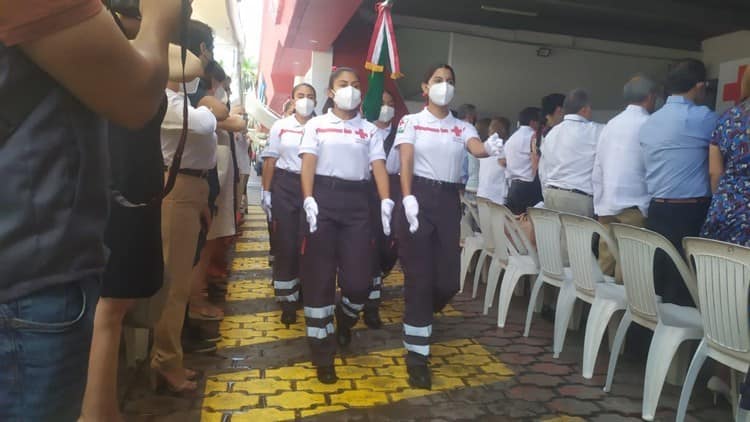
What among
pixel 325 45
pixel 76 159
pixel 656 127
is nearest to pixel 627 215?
pixel 656 127

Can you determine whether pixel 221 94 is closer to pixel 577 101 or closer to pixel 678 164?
pixel 577 101

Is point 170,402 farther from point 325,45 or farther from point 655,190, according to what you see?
point 325,45

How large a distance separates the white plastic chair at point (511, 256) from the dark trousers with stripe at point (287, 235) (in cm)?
154

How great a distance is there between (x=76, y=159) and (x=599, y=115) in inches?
447

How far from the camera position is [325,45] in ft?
25.9

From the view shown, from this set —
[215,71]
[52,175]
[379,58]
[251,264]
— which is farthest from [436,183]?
[251,264]

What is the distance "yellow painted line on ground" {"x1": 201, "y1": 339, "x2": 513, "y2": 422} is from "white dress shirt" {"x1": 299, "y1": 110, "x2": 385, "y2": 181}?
1.15 metres

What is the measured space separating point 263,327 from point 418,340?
4.63 feet

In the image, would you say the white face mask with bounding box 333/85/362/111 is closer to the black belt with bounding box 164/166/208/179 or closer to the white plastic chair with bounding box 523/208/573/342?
the black belt with bounding box 164/166/208/179

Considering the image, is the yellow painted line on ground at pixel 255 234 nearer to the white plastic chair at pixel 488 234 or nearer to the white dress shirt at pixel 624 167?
the white plastic chair at pixel 488 234

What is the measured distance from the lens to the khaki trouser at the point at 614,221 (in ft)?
12.8

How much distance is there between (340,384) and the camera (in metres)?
3.22

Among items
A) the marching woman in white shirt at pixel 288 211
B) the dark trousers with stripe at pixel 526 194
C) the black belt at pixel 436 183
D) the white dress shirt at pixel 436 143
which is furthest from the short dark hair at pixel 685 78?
the marching woman in white shirt at pixel 288 211

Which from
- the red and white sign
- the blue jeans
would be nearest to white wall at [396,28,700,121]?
the red and white sign
